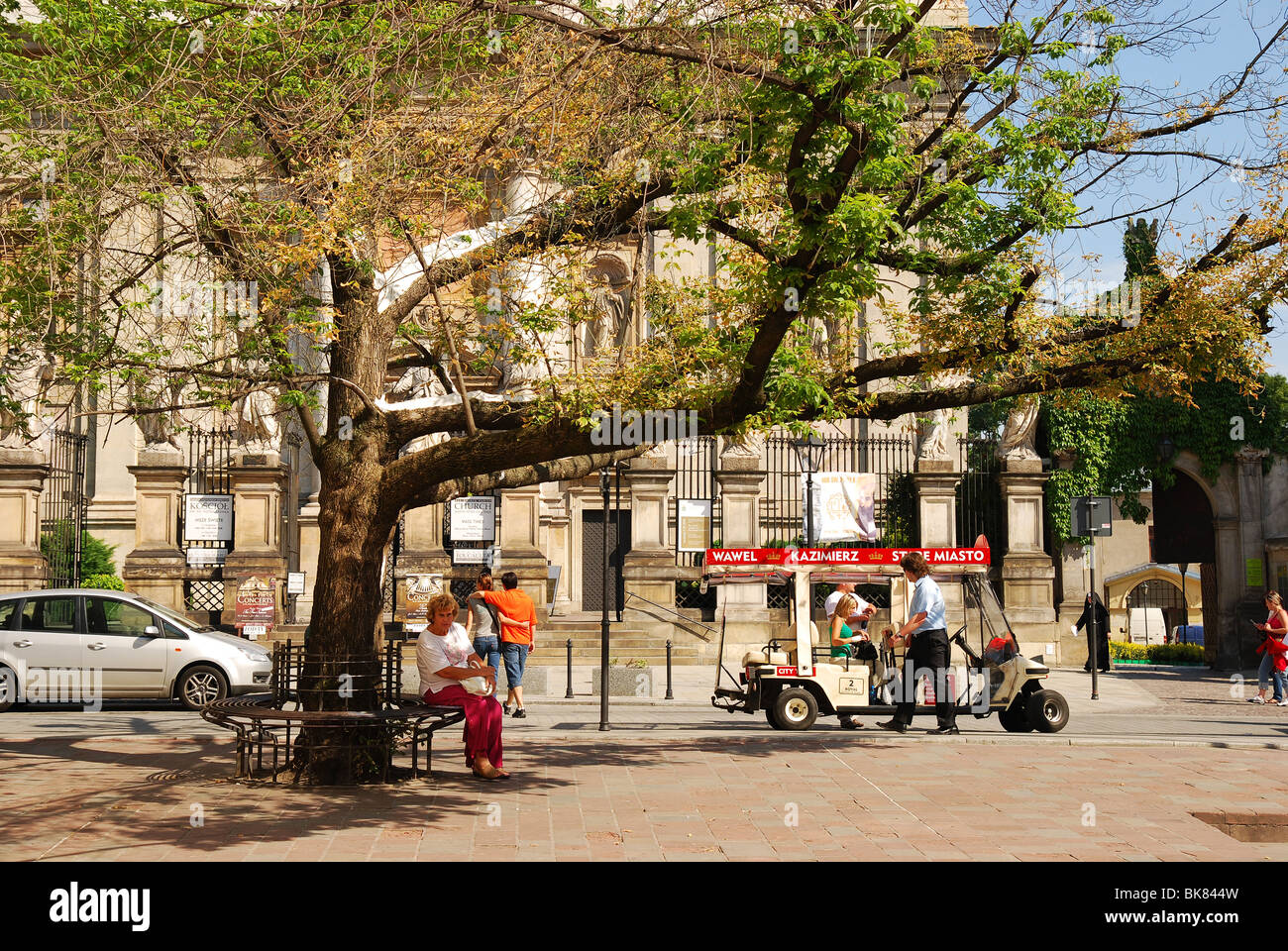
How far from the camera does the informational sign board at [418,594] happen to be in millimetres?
23766

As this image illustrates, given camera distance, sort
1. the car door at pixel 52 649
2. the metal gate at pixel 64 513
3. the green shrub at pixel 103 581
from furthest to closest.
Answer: the green shrub at pixel 103 581
the metal gate at pixel 64 513
the car door at pixel 52 649

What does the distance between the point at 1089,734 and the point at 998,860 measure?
782 centimetres

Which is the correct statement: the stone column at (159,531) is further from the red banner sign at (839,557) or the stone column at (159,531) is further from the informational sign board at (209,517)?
the red banner sign at (839,557)

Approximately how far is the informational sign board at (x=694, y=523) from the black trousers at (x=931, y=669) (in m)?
12.2

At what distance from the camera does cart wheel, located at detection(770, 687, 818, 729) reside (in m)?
14.7

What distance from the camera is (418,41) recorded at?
33.9 feet

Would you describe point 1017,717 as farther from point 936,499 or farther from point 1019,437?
point 1019,437

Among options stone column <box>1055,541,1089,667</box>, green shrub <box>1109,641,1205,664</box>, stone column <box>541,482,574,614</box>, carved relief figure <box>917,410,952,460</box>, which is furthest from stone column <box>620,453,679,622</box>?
green shrub <box>1109,641,1205,664</box>

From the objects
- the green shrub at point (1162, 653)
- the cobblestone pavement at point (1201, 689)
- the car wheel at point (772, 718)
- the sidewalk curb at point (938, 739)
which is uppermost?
the car wheel at point (772, 718)

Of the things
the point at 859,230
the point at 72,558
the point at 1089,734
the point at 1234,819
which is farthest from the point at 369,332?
the point at 72,558

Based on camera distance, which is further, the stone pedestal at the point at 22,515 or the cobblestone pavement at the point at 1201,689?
the stone pedestal at the point at 22,515

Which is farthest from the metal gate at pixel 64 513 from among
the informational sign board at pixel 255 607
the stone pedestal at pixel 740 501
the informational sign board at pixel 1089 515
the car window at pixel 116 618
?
the informational sign board at pixel 1089 515

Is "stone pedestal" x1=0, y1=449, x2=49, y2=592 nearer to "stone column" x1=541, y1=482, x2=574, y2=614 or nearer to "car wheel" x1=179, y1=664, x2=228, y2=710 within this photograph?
"car wheel" x1=179, y1=664, x2=228, y2=710

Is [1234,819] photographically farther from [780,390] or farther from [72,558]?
[72,558]
